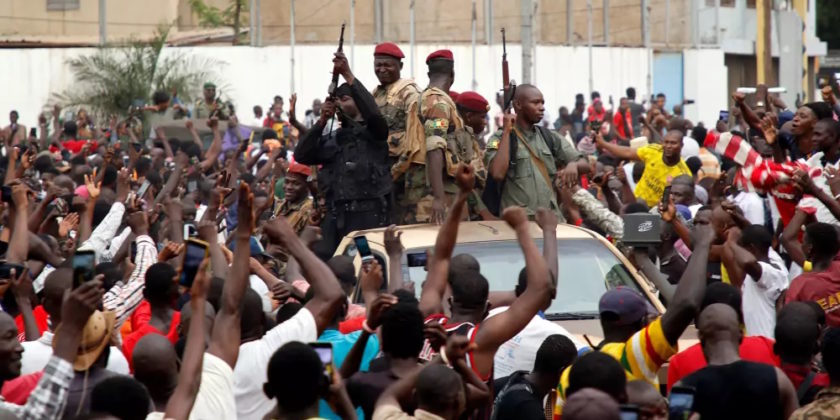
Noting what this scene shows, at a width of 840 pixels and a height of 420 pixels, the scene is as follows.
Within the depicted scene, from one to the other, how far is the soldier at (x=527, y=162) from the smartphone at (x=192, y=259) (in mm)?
4995

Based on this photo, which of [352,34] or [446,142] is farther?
[352,34]

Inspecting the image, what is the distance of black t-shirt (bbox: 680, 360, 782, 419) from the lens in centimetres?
526

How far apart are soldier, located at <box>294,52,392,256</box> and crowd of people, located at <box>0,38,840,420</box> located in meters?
0.02

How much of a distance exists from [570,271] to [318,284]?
3.01 metres

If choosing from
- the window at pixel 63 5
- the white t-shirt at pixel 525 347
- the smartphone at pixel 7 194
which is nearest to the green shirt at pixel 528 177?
the smartphone at pixel 7 194

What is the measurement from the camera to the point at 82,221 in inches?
377

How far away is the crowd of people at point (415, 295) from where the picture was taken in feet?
16.4

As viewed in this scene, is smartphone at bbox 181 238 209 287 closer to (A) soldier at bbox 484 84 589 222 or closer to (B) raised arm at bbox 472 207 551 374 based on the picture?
(B) raised arm at bbox 472 207 551 374

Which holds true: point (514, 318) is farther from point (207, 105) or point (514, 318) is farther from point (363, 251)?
point (207, 105)

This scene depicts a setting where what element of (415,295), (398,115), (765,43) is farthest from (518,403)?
(765,43)

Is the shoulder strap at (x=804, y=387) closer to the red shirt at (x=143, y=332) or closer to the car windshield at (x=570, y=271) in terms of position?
the car windshield at (x=570, y=271)

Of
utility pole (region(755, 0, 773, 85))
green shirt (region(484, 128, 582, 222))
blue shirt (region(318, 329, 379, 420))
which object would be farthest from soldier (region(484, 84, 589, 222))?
utility pole (region(755, 0, 773, 85))

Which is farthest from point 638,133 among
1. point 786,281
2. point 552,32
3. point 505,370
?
point 505,370

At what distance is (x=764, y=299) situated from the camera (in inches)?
323
